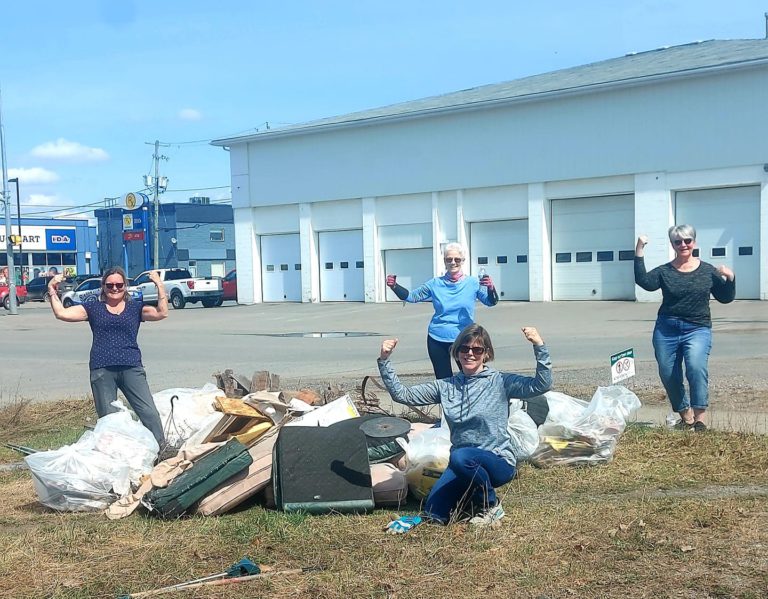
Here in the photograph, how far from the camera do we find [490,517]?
5.59m

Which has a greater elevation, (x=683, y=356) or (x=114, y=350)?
(x=114, y=350)

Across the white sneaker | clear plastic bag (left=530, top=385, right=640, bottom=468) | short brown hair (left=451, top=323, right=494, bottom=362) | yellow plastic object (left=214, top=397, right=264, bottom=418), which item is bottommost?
the white sneaker

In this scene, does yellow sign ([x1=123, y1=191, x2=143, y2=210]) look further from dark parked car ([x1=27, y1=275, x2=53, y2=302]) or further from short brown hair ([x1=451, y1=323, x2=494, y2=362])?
short brown hair ([x1=451, y1=323, x2=494, y2=362])

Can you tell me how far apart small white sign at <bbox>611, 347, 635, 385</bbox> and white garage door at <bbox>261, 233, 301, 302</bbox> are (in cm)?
3180

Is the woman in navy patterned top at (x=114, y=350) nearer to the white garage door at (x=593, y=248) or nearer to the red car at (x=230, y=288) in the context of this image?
the white garage door at (x=593, y=248)

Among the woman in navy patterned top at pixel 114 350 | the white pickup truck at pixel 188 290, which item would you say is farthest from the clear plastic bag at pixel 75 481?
the white pickup truck at pixel 188 290

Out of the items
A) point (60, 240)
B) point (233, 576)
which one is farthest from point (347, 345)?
point (60, 240)

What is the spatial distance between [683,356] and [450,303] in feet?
6.70

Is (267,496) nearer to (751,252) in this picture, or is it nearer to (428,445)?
(428,445)

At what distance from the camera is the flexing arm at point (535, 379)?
5.68 m

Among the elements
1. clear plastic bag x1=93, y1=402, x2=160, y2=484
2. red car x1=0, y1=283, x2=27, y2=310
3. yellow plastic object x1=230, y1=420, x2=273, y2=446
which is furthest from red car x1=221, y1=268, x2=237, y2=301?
yellow plastic object x1=230, y1=420, x2=273, y2=446

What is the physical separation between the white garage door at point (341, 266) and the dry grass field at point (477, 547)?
31.0 meters

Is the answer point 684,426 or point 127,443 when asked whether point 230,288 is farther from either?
point 127,443

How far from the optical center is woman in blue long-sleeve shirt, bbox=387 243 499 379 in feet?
26.9
